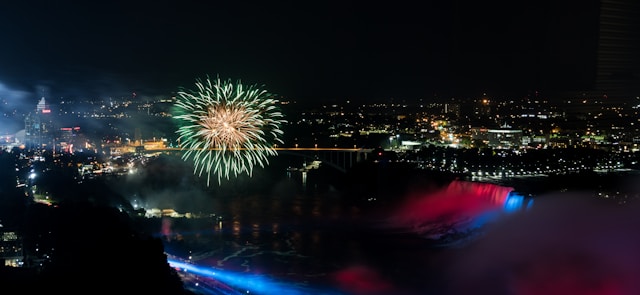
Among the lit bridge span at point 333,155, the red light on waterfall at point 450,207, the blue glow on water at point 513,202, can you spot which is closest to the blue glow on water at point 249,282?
the red light on waterfall at point 450,207

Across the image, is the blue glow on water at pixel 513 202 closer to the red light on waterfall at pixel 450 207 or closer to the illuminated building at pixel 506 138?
the red light on waterfall at pixel 450 207

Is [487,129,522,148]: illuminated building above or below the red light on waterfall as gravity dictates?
above

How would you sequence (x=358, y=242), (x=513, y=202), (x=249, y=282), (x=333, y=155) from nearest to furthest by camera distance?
(x=249, y=282) → (x=358, y=242) → (x=513, y=202) → (x=333, y=155)

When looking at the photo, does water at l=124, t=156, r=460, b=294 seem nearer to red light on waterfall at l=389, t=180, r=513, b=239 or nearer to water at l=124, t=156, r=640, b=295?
water at l=124, t=156, r=640, b=295

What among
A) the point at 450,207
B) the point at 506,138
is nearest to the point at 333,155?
the point at 506,138

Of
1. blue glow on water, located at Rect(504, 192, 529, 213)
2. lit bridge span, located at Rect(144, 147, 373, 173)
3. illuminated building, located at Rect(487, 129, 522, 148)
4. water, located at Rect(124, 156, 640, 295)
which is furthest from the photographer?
illuminated building, located at Rect(487, 129, 522, 148)

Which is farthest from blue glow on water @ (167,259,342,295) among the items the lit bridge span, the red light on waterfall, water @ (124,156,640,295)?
the lit bridge span

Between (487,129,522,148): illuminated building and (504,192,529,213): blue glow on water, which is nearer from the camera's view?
(504,192,529,213): blue glow on water

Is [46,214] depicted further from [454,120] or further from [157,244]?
[454,120]

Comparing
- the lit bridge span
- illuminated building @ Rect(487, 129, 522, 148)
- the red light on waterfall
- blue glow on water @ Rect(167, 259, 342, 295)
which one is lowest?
blue glow on water @ Rect(167, 259, 342, 295)

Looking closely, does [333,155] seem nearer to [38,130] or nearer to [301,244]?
[301,244]
